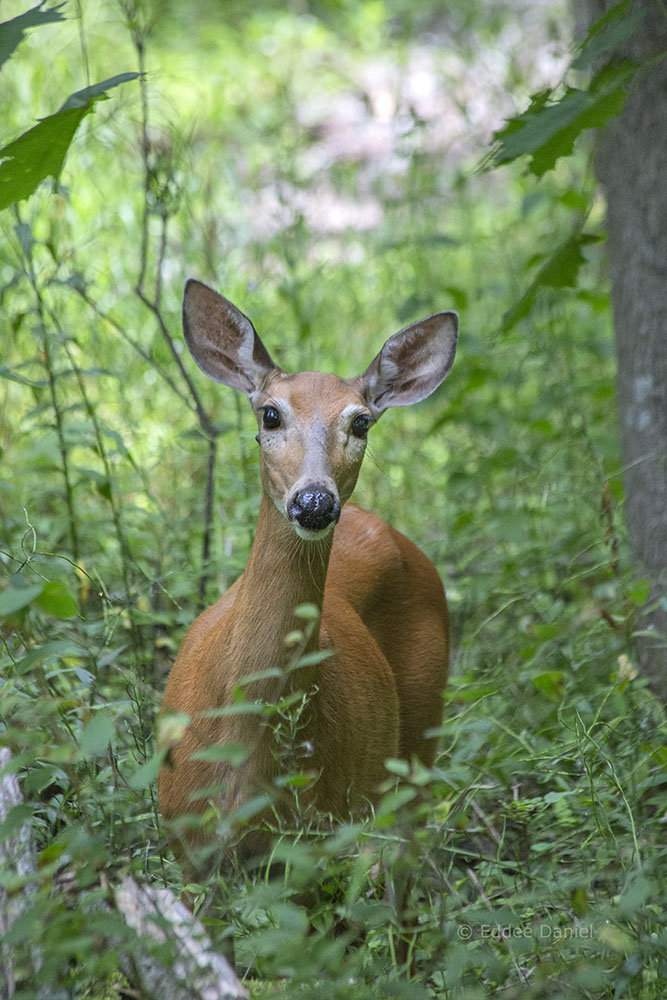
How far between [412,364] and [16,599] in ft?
5.80

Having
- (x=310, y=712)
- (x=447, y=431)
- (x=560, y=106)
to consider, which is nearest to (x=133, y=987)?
(x=310, y=712)

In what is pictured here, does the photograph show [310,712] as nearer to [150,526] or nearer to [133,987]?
[133,987]

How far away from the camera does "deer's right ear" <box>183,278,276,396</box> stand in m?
3.17

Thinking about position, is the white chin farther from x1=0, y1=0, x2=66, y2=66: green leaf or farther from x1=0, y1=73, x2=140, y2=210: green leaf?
x1=0, y1=0, x2=66, y2=66: green leaf

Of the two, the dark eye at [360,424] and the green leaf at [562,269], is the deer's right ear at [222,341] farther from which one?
the green leaf at [562,269]

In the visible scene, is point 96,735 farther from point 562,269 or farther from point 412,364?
point 562,269

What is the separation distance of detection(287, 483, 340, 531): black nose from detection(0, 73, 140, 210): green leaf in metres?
0.95

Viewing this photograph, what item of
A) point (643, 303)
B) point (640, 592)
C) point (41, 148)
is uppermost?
point (41, 148)

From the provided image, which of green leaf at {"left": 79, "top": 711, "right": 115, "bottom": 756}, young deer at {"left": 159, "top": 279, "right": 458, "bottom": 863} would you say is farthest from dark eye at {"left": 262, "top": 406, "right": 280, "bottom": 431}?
green leaf at {"left": 79, "top": 711, "right": 115, "bottom": 756}

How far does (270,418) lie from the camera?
2.96 meters

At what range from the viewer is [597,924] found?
2189mm

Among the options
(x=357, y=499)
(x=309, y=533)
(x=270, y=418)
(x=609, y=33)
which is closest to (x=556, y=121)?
(x=609, y=33)

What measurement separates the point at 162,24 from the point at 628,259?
278 inches

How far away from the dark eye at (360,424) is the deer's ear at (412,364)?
29 cm
